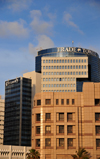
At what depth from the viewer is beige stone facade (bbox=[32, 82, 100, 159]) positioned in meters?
127

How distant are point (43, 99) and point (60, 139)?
52.5 feet

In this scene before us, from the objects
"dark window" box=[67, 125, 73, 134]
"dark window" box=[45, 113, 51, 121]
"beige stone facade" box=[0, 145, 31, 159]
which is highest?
"dark window" box=[45, 113, 51, 121]

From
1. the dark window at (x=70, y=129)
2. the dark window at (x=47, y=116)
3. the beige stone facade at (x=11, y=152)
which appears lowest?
the beige stone facade at (x=11, y=152)

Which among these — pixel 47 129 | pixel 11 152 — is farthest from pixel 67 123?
pixel 11 152

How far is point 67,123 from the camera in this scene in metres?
130

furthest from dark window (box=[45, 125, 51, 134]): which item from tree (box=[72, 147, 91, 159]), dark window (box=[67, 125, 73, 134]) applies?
tree (box=[72, 147, 91, 159])

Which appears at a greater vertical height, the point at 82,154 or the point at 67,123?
the point at 67,123

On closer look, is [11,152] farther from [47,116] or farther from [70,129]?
[70,129]

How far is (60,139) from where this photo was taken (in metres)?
129

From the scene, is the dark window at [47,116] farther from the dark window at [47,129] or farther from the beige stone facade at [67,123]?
the dark window at [47,129]

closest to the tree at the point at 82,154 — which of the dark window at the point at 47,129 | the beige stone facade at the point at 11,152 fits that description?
the dark window at the point at 47,129

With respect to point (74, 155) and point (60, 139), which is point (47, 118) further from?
point (74, 155)

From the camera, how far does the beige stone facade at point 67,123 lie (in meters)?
127

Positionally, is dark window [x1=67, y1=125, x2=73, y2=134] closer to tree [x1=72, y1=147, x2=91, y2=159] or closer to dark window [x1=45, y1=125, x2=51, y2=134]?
dark window [x1=45, y1=125, x2=51, y2=134]
